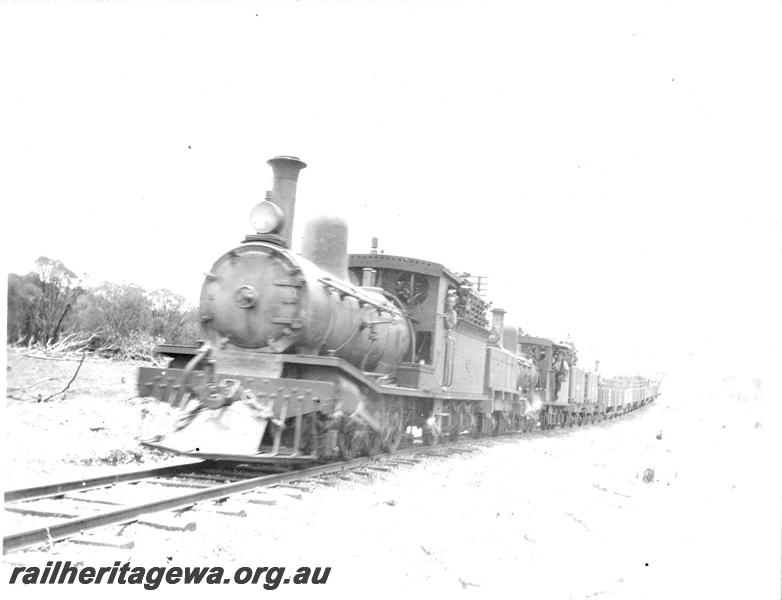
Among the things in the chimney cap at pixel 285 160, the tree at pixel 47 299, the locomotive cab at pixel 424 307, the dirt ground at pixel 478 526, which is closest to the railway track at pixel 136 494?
the dirt ground at pixel 478 526

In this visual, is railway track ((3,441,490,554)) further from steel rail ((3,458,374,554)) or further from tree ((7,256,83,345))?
tree ((7,256,83,345))

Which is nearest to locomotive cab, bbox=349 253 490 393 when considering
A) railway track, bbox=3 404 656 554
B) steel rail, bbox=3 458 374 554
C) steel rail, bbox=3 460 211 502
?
railway track, bbox=3 404 656 554

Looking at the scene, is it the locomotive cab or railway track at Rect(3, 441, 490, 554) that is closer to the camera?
railway track at Rect(3, 441, 490, 554)

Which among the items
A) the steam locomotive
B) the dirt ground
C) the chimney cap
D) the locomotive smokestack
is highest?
the chimney cap

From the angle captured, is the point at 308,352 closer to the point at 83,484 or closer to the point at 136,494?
the point at 136,494

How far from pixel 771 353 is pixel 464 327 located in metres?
7.02

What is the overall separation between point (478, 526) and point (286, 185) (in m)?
4.68

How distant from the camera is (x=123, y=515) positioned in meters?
5.45

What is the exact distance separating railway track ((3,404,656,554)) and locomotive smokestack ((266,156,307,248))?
2.79 meters

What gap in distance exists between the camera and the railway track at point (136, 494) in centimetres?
496

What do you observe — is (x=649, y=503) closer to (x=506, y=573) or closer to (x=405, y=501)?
(x=405, y=501)

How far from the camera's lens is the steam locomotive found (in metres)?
7.88

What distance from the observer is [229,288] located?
8828 millimetres

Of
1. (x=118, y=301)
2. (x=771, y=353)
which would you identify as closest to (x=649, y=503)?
(x=771, y=353)
